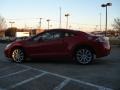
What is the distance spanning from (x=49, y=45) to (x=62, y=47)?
0.56m

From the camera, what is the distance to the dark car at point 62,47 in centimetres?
1312

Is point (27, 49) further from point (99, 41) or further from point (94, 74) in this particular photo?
point (94, 74)

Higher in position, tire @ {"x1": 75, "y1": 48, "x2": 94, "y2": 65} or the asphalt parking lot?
tire @ {"x1": 75, "y1": 48, "x2": 94, "y2": 65}

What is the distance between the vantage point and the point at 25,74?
10.7m

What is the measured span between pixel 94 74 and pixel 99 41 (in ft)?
9.72

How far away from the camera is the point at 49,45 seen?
A: 1368cm

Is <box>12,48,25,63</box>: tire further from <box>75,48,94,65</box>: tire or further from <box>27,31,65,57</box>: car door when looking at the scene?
<box>75,48,94,65</box>: tire

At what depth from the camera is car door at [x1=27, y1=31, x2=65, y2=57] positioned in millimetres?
13547

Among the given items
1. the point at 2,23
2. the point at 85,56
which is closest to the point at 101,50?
the point at 85,56

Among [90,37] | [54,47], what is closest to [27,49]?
[54,47]

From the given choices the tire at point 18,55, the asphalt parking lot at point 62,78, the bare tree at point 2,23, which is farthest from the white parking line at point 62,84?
the bare tree at point 2,23

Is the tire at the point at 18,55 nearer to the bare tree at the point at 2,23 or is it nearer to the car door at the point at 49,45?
the car door at the point at 49,45

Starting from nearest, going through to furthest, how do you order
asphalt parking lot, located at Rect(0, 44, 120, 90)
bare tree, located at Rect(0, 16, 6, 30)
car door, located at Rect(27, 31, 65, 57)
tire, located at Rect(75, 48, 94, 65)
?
asphalt parking lot, located at Rect(0, 44, 120, 90) → tire, located at Rect(75, 48, 94, 65) → car door, located at Rect(27, 31, 65, 57) → bare tree, located at Rect(0, 16, 6, 30)

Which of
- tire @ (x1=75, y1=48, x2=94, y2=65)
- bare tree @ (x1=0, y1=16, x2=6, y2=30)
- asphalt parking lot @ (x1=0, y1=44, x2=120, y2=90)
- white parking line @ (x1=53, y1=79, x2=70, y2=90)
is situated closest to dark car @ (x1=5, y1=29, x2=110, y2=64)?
tire @ (x1=75, y1=48, x2=94, y2=65)
